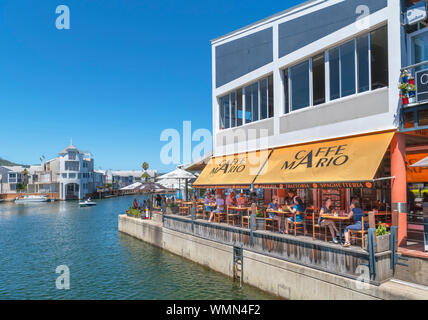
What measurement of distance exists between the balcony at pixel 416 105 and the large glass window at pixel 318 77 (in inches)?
148

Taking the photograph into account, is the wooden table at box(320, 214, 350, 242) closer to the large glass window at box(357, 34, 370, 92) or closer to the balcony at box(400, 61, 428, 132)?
A: the balcony at box(400, 61, 428, 132)

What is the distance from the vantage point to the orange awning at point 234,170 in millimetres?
14262

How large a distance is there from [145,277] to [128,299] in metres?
2.50

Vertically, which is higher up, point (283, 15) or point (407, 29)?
point (283, 15)

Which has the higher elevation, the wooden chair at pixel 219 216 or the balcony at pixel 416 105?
the balcony at pixel 416 105

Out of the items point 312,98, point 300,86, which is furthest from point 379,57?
point 300,86

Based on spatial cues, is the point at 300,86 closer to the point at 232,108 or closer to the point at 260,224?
the point at 232,108

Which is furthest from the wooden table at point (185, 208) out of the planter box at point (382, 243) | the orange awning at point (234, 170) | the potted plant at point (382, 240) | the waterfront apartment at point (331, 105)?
the planter box at point (382, 243)

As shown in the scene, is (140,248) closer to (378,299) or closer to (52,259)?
(52,259)

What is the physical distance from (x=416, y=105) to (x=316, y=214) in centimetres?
555

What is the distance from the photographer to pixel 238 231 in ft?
42.8

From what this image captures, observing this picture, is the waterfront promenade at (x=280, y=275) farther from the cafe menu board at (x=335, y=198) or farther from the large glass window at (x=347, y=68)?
the large glass window at (x=347, y=68)

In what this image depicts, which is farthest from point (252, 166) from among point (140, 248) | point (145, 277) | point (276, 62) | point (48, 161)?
point (48, 161)

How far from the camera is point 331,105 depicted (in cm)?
1218
